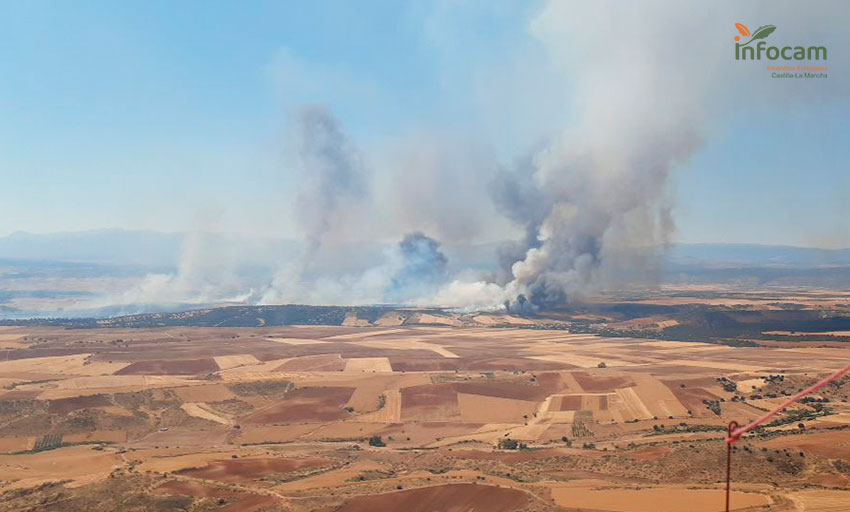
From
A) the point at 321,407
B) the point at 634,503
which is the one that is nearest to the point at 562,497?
the point at 634,503

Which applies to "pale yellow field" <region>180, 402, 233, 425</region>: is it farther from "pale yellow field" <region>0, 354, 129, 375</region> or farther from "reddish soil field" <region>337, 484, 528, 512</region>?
"reddish soil field" <region>337, 484, 528, 512</region>

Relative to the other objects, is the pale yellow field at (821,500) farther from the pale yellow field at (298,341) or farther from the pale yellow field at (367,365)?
the pale yellow field at (298,341)

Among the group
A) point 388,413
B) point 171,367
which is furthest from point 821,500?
point 171,367

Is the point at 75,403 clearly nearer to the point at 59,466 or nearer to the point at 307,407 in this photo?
the point at 59,466

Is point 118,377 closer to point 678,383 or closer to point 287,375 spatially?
point 287,375

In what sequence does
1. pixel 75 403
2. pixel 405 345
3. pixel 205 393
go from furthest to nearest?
pixel 405 345, pixel 205 393, pixel 75 403
